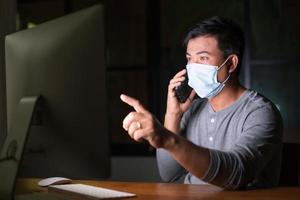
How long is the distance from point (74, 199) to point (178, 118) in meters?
0.69

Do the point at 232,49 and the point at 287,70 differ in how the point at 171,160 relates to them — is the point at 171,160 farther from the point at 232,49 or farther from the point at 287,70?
the point at 287,70

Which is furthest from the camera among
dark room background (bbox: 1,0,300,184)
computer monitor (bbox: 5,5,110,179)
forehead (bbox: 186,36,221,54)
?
dark room background (bbox: 1,0,300,184)

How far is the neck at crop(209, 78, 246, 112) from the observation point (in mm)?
1836

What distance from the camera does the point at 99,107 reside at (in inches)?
41.3

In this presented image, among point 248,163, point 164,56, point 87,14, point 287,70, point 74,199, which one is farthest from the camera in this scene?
point 164,56

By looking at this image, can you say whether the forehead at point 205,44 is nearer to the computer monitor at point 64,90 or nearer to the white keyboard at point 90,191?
the white keyboard at point 90,191

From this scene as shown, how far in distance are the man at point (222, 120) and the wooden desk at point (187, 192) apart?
4cm

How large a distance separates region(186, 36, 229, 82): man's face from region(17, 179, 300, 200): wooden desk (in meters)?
0.52

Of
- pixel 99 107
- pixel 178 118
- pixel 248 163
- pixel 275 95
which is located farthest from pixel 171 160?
pixel 275 95

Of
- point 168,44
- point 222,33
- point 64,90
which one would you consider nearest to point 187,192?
point 64,90

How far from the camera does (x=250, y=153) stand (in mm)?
1476

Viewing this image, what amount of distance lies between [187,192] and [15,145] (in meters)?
0.58

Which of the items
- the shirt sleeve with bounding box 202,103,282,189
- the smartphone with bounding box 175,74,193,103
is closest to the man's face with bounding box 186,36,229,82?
the smartphone with bounding box 175,74,193,103

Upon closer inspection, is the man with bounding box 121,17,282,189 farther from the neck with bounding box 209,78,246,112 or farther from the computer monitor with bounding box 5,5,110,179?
the computer monitor with bounding box 5,5,110,179
